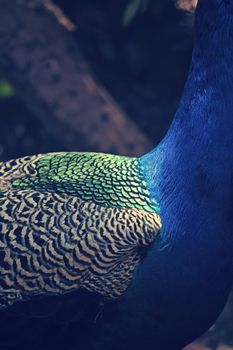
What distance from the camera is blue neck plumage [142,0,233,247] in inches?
129

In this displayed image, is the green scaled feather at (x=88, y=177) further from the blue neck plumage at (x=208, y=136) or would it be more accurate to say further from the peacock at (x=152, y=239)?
the blue neck plumage at (x=208, y=136)

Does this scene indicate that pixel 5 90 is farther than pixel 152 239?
Yes

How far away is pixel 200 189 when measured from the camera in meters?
3.30

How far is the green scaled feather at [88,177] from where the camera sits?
134 inches

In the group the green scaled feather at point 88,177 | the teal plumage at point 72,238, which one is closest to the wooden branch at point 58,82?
the green scaled feather at point 88,177

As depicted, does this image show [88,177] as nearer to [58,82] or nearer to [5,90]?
[58,82]

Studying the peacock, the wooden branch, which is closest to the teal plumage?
the peacock

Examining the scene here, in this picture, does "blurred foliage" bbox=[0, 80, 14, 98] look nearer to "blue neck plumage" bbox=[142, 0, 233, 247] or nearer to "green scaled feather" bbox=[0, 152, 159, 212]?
"green scaled feather" bbox=[0, 152, 159, 212]

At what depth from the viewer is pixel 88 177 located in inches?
140

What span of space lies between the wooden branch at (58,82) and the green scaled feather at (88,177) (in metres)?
1.52

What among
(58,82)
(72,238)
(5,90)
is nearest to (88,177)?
(72,238)

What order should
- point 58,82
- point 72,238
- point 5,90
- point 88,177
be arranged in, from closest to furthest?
point 72,238, point 88,177, point 58,82, point 5,90

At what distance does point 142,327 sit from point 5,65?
255 centimetres

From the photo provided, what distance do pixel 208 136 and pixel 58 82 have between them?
7.26ft
